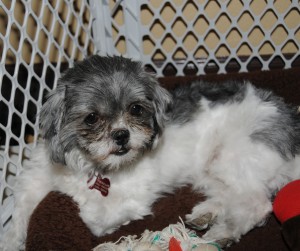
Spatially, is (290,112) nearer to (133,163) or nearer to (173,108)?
(173,108)

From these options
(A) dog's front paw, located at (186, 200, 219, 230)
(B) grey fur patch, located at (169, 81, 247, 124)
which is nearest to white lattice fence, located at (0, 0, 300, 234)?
(B) grey fur patch, located at (169, 81, 247, 124)

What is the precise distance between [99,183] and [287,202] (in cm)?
127

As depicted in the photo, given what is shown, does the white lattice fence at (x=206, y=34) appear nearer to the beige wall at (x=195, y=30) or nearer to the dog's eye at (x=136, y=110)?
the beige wall at (x=195, y=30)

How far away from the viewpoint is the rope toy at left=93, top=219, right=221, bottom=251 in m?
2.70

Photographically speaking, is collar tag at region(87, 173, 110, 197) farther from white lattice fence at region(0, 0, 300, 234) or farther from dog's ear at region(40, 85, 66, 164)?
white lattice fence at region(0, 0, 300, 234)

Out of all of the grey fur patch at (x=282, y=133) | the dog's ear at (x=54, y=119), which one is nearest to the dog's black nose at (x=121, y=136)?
the dog's ear at (x=54, y=119)

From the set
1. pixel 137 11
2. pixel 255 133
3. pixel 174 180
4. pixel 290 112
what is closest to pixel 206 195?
pixel 174 180

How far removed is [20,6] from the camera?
398cm

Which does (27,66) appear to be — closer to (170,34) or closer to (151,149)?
(151,149)

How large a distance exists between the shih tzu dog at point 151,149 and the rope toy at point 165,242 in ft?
0.68

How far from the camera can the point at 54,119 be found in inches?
109

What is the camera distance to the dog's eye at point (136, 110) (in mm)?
2744

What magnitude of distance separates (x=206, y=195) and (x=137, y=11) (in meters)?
1.84

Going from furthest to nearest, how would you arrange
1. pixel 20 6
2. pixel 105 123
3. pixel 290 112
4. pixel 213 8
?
pixel 213 8 < pixel 20 6 < pixel 290 112 < pixel 105 123
